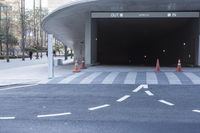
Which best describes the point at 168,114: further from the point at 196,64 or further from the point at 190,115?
the point at 196,64

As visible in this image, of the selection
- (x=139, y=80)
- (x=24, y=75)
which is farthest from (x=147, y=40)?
(x=139, y=80)

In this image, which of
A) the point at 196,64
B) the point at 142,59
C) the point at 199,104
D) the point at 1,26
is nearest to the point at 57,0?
the point at 142,59

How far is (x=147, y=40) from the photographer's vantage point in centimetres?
4444

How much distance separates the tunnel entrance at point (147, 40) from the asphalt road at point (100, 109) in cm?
1616

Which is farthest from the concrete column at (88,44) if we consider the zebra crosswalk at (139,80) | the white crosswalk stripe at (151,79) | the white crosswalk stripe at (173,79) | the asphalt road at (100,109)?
the asphalt road at (100,109)

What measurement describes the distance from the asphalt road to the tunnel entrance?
16.2 m

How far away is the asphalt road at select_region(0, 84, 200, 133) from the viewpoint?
870 centimetres

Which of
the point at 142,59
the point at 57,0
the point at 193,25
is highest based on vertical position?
the point at 57,0

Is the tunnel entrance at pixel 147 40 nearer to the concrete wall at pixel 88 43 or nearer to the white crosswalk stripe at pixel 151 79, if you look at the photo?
the concrete wall at pixel 88 43

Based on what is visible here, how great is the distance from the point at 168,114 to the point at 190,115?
0.54m

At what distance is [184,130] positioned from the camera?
27.3 feet

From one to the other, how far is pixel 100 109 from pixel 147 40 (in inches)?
1340

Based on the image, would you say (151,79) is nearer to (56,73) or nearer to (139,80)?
(139,80)

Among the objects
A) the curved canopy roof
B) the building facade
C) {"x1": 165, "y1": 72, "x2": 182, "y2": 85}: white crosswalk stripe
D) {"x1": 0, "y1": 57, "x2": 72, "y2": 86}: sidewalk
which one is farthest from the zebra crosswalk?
the building facade
